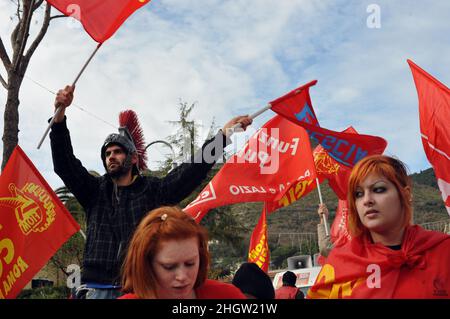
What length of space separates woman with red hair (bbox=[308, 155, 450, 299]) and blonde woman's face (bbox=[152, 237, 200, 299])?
36.3 inches

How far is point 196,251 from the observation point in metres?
2.45

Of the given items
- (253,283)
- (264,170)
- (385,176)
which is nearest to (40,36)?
(264,170)

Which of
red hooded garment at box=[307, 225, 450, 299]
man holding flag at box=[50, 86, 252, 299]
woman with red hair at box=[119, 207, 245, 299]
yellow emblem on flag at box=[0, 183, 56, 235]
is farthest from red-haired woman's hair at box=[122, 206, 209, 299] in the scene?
yellow emblem on flag at box=[0, 183, 56, 235]

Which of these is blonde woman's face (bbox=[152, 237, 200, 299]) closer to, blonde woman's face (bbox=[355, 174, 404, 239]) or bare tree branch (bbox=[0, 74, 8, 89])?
blonde woman's face (bbox=[355, 174, 404, 239])

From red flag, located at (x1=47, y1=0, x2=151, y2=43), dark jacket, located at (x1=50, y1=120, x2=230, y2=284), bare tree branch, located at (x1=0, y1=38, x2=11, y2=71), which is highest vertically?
bare tree branch, located at (x1=0, y1=38, x2=11, y2=71)

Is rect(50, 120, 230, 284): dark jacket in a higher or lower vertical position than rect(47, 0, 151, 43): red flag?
lower

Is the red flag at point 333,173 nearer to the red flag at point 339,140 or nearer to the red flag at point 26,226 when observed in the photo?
the red flag at point 339,140

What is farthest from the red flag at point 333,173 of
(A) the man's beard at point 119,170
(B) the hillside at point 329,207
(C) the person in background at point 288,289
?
(B) the hillside at point 329,207

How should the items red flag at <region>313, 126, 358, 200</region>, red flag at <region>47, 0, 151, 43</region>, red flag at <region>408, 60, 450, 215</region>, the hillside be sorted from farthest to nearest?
the hillside
red flag at <region>313, 126, 358, 200</region>
red flag at <region>408, 60, 450, 215</region>
red flag at <region>47, 0, 151, 43</region>

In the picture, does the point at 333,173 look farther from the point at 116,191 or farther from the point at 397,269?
the point at 397,269

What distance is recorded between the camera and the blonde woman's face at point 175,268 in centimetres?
239

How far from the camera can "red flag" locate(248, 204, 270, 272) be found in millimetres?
8055

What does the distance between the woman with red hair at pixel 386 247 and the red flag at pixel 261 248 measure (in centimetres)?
492
